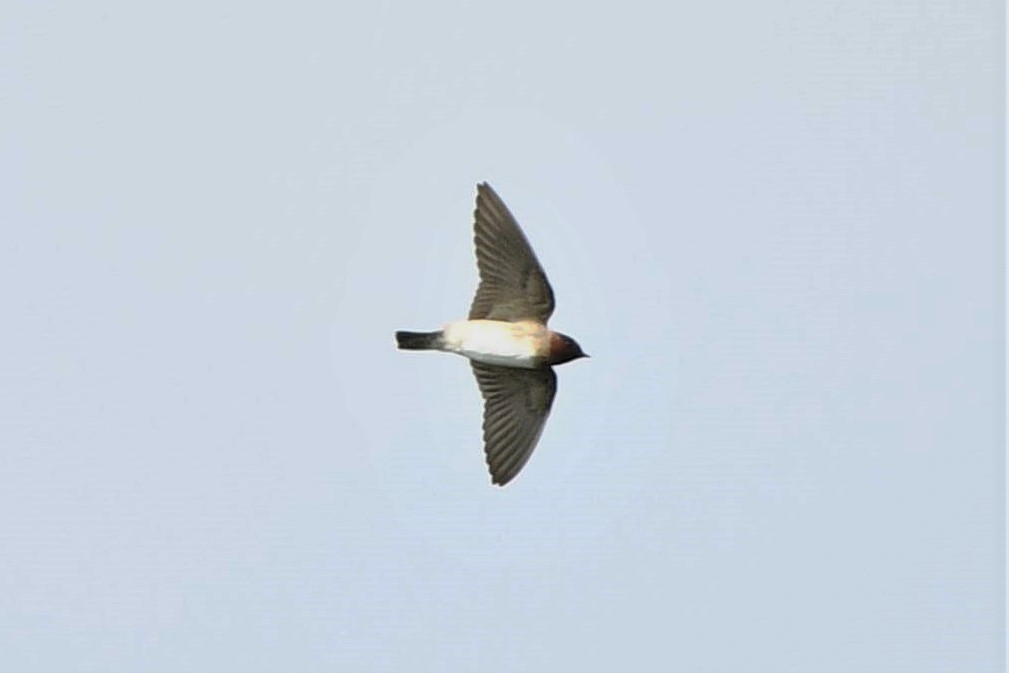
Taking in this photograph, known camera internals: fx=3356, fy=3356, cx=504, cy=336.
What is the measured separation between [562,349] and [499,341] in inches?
11.3

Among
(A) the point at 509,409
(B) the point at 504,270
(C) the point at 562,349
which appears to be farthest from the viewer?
(A) the point at 509,409

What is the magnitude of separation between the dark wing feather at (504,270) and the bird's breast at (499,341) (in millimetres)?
44

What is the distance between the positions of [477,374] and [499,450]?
1.09ft

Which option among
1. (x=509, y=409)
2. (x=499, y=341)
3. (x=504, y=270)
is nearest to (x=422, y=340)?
(x=499, y=341)

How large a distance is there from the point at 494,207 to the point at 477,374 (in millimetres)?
818

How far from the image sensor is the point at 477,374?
46.1ft

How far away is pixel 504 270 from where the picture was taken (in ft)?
44.9

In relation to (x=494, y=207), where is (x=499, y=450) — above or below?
below

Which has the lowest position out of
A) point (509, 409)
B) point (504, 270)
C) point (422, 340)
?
point (509, 409)

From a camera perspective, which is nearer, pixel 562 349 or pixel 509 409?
pixel 562 349

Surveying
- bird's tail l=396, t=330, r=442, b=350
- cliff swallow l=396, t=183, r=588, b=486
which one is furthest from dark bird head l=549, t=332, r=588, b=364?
bird's tail l=396, t=330, r=442, b=350

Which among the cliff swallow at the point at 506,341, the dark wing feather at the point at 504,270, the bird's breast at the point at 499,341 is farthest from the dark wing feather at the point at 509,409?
the dark wing feather at the point at 504,270

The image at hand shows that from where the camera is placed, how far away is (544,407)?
46.3ft

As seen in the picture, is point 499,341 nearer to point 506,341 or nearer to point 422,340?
point 506,341
